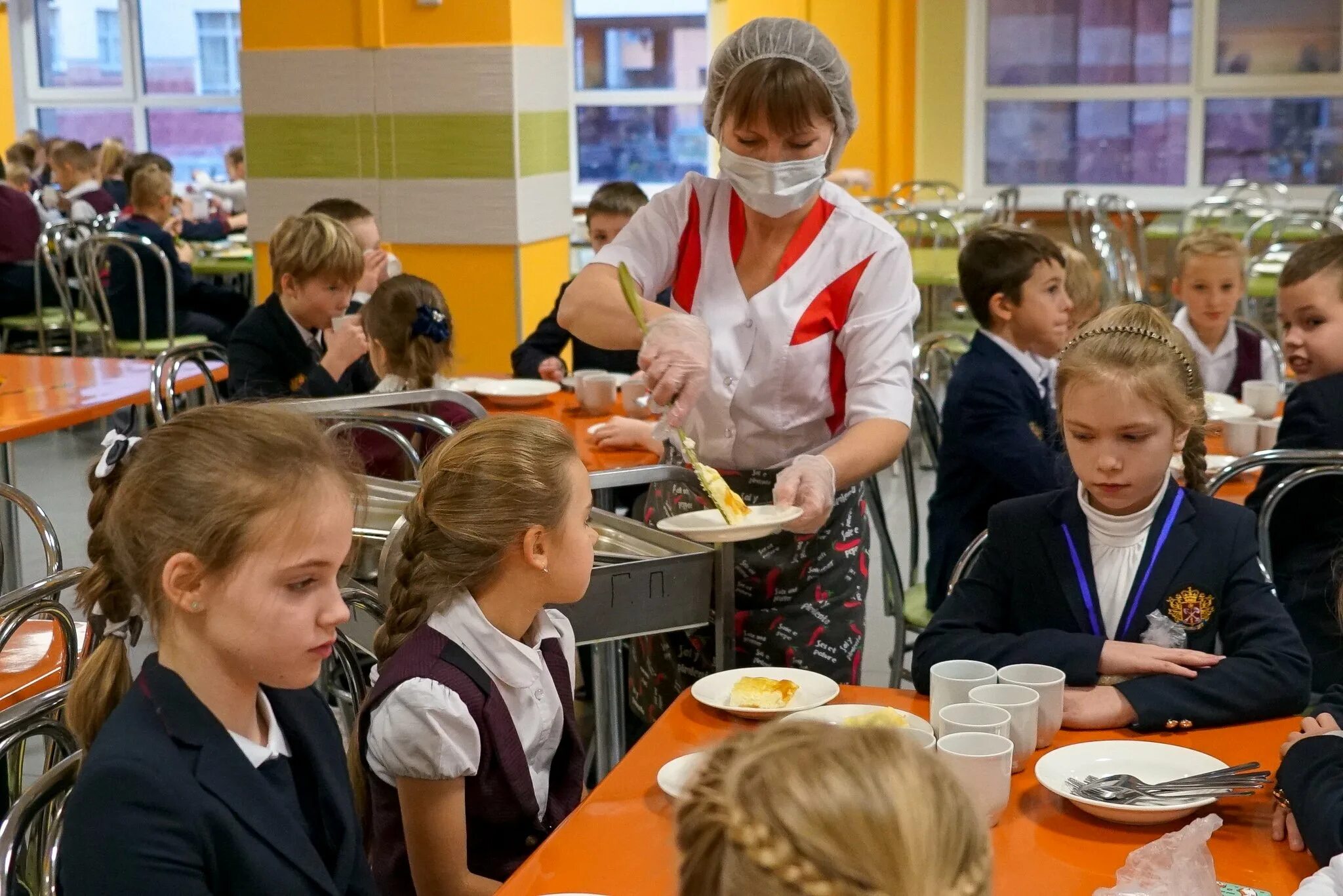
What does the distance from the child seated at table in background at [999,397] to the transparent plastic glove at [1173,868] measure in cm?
155

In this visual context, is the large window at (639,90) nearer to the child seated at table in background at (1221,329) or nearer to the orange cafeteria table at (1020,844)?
the child seated at table in background at (1221,329)

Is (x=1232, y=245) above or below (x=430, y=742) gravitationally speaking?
above

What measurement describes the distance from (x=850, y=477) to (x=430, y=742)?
0.71 meters

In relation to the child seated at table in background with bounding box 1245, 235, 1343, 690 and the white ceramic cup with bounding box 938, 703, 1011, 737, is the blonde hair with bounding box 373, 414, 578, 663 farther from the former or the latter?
the child seated at table in background with bounding box 1245, 235, 1343, 690

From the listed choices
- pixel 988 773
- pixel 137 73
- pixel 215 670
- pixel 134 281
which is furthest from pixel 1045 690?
pixel 137 73

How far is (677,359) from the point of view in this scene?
198 cm

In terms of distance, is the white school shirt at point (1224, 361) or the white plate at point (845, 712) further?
the white school shirt at point (1224, 361)

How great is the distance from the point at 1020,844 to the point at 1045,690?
0.75 feet

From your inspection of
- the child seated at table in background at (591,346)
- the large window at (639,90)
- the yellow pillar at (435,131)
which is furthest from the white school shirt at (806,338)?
the large window at (639,90)

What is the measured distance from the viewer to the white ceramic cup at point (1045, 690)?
156 cm

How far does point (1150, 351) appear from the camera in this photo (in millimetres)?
1902

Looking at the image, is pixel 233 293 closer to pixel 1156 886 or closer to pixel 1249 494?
pixel 1249 494

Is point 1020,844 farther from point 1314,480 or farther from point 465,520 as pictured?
point 1314,480

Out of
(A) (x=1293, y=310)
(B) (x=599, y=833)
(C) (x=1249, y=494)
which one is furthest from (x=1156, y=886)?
(A) (x=1293, y=310)
